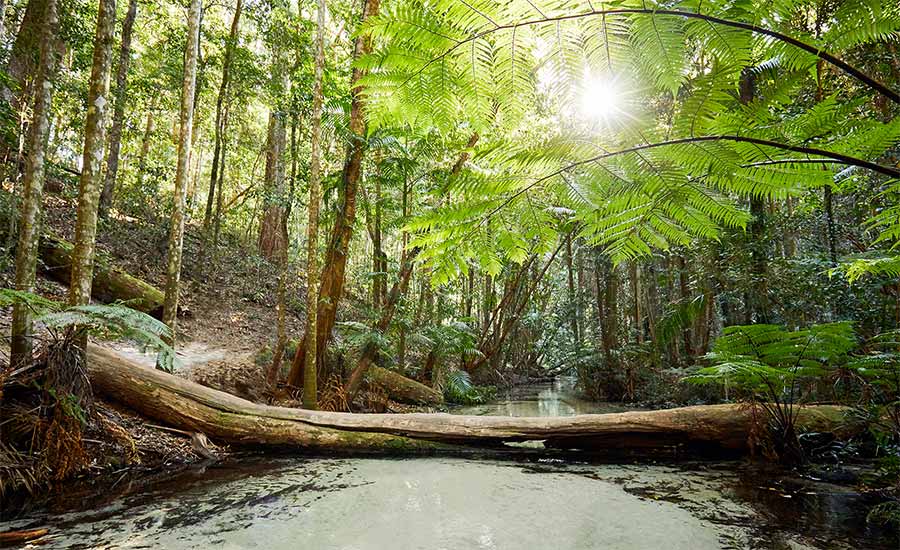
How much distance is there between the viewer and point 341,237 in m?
6.76

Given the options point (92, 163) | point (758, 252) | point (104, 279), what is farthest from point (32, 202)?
point (758, 252)

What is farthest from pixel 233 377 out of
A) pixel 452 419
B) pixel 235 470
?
pixel 452 419

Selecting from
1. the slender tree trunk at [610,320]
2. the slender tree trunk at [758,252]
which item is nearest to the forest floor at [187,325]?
the slender tree trunk at [610,320]

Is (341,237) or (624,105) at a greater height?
(341,237)

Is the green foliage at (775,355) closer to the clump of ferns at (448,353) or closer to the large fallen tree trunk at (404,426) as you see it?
the large fallen tree trunk at (404,426)

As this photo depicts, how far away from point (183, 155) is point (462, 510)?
646 centimetres

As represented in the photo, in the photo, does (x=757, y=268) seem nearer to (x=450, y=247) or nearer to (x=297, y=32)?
(x=450, y=247)

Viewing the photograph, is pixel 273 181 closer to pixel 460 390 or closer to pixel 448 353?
pixel 448 353

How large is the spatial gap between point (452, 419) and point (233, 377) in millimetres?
4431

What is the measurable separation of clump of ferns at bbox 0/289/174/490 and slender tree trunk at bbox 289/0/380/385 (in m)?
2.80

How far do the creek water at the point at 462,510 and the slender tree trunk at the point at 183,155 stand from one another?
12.0 ft

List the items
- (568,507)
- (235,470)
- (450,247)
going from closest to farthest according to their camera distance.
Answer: (450,247) → (568,507) → (235,470)

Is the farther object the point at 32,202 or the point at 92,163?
the point at 92,163

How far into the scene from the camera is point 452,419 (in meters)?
4.84
